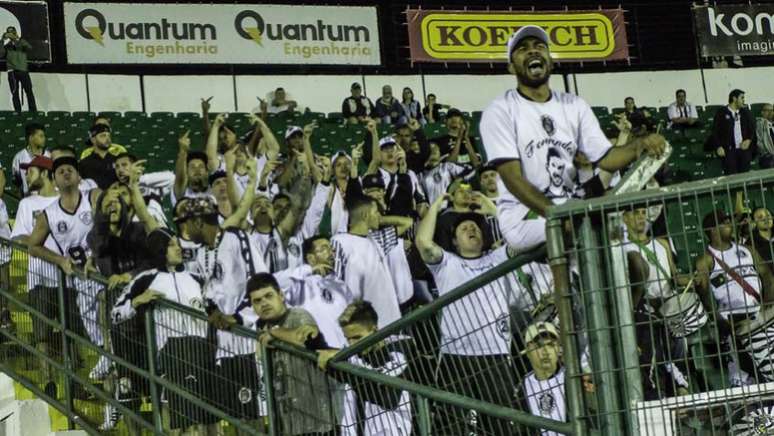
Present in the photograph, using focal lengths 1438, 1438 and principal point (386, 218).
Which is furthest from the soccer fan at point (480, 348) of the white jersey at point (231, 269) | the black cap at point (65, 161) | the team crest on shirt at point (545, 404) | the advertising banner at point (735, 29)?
the advertising banner at point (735, 29)

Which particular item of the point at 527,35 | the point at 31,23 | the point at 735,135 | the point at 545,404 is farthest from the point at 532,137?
the point at 31,23

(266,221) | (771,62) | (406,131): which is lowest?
(266,221)

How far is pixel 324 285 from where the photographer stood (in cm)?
831

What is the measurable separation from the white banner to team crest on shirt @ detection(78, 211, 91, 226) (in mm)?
11390

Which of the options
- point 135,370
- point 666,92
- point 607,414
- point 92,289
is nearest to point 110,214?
point 92,289

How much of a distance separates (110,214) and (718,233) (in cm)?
622

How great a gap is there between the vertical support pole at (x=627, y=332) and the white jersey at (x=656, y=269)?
0.05 metres

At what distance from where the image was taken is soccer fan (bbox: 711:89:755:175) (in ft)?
58.4

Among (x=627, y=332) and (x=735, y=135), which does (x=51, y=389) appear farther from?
(x=735, y=135)

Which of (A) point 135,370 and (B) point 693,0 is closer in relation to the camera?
(A) point 135,370

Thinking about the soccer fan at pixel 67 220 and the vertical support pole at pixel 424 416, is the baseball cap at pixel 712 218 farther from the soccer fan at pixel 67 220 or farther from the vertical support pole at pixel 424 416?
the soccer fan at pixel 67 220

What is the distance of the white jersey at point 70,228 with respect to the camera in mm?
9789

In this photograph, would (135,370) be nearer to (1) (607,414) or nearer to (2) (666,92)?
(1) (607,414)

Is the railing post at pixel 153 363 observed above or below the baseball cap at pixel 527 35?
below
